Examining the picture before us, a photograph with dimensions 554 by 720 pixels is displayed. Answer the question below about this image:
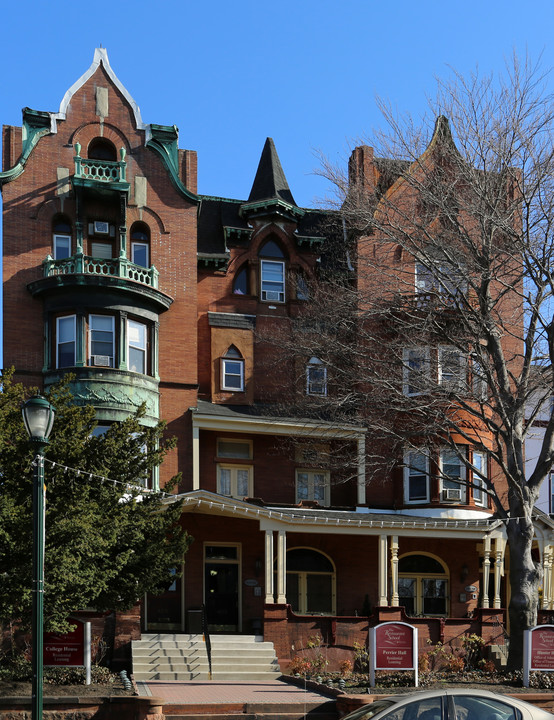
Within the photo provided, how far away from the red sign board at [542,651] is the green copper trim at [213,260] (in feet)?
54.9

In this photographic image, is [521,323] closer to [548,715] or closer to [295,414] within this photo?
[295,414]

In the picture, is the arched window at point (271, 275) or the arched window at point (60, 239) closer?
the arched window at point (60, 239)

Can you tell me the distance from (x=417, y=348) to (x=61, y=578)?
1224 centimetres

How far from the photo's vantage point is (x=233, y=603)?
106 feet

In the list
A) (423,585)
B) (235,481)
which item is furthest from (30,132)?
(423,585)

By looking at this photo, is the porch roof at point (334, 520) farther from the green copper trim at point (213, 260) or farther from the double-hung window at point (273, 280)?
the green copper trim at point (213, 260)

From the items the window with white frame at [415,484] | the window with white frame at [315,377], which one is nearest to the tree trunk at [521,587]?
the window with white frame at [415,484]

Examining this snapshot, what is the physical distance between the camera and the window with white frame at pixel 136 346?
3192 cm

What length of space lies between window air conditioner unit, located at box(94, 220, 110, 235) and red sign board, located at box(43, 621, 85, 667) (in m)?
14.9

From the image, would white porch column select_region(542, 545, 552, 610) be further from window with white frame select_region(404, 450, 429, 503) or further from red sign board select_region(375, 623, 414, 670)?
red sign board select_region(375, 623, 414, 670)

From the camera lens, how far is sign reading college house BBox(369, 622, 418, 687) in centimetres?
2322

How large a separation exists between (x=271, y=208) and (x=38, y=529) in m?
23.4

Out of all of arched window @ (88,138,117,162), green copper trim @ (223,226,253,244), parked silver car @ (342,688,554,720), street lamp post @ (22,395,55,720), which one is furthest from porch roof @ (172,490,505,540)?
parked silver car @ (342,688,554,720)

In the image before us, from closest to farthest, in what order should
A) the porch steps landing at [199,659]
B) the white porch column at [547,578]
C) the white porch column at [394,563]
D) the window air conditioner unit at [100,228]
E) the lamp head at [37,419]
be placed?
the lamp head at [37,419]
the porch steps landing at [199,659]
the white porch column at [394,563]
the window air conditioner unit at [100,228]
the white porch column at [547,578]
